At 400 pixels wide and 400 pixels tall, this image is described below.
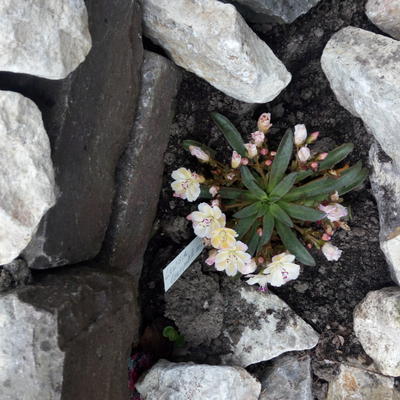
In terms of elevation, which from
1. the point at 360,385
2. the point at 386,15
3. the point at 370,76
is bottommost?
the point at 360,385

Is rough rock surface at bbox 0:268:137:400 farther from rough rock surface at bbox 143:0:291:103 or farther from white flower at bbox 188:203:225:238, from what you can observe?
rough rock surface at bbox 143:0:291:103

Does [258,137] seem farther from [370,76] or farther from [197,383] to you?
[197,383]

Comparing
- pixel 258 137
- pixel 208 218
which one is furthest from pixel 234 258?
pixel 258 137

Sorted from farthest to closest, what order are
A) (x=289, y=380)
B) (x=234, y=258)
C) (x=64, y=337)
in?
(x=289, y=380) → (x=234, y=258) → (x=64, y=337)

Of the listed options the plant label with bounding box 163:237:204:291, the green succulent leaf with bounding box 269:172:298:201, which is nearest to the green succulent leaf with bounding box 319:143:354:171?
the green succulent leaf with bounding box 269:172:298:201

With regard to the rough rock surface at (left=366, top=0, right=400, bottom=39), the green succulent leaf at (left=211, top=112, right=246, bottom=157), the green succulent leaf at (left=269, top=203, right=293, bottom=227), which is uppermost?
the rough rock surface at (left=366, top=0, right=400, bottom=39)

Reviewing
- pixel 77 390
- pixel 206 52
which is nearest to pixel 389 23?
pixel 206 52
